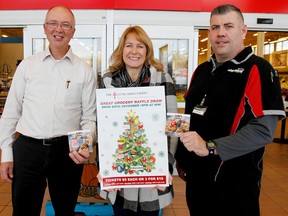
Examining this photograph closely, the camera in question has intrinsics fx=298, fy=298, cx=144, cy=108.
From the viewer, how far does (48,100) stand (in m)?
1.98

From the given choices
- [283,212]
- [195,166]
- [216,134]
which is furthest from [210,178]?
[283,212]

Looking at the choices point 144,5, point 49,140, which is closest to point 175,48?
point 144,5

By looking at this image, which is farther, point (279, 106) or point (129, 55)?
point (129, 55)

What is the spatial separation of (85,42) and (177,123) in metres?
3.64

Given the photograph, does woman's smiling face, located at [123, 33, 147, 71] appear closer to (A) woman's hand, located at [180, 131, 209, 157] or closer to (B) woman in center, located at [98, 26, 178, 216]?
(B) woman in center, located at [98, 26, 178, 216]

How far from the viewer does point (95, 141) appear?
6.28 ft

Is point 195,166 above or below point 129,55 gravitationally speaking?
below

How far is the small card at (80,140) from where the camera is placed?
63.5 inches

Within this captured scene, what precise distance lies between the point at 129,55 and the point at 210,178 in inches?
34.3

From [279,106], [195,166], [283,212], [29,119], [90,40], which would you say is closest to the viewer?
[279,106]

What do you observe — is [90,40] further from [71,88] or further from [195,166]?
[195,166]

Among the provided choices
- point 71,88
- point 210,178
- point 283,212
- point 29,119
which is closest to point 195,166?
point 210,178

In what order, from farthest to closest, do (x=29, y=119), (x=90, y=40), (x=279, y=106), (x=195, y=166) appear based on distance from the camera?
(x=90, y=40)
(x=29, y=119)
(x=195, y=166)
(x=279, y=106)

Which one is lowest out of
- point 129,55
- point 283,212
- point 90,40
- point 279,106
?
point 283,212
